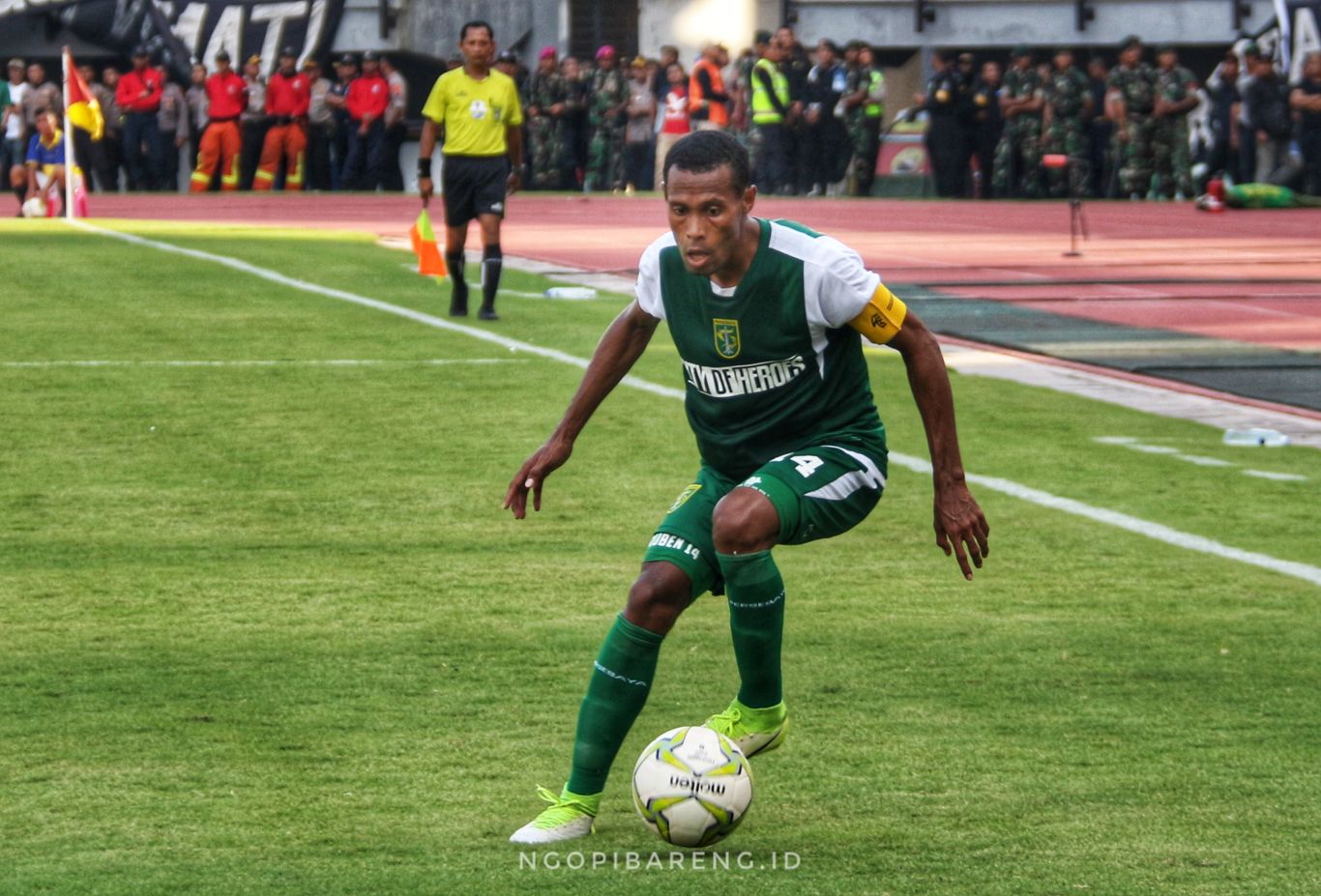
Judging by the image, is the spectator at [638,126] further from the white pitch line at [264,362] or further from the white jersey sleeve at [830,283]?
the white jersey sleeve at [830,283]

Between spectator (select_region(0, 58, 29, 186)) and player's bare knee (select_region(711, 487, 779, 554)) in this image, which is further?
spectator (select_region(0, 58, 29, 186))

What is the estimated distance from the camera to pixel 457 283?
16.9 meters

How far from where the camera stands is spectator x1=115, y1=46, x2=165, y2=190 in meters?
36.9

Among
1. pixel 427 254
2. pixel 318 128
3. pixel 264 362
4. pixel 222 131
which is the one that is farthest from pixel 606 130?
pixel 264 362

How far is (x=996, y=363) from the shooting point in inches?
580

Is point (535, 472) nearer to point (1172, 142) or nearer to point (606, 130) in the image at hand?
point (1172, 142)

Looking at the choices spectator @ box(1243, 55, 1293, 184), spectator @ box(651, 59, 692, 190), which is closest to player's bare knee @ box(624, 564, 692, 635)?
spectator @ box(1243, 55, 1293, 184)

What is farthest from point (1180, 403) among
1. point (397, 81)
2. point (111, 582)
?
point (397, 81)

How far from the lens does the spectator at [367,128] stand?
1454 inches

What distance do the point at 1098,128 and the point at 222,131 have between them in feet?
46.9

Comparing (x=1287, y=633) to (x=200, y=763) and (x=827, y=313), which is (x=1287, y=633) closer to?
(x=827, y=313)

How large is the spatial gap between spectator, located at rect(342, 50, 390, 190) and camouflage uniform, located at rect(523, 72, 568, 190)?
2.43m

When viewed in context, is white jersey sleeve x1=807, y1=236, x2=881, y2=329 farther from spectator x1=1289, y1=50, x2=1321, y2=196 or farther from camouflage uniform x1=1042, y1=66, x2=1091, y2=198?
camouflage uniform x1=1042, y1=66, x2=1091, y2=198

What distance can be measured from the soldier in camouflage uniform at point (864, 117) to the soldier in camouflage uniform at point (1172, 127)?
166 inches
